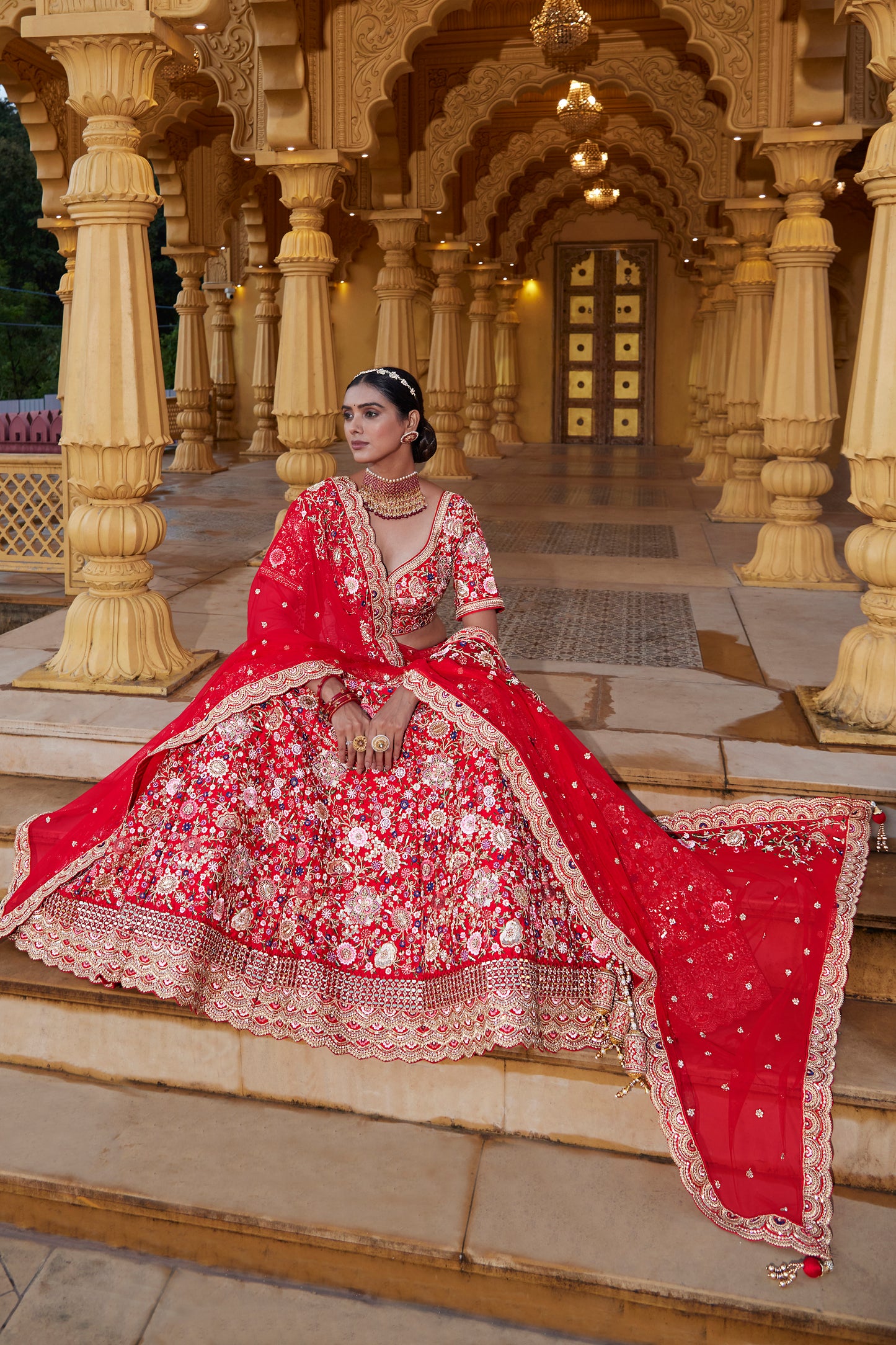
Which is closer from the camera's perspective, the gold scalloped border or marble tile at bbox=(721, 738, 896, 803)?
the gold scalloped border

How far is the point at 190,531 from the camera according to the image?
23.0ft

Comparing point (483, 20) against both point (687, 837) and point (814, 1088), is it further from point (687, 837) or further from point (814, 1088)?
point (814, 1088)

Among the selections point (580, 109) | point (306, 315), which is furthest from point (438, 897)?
point (580, 109)

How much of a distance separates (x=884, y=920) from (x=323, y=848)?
3.61 ft

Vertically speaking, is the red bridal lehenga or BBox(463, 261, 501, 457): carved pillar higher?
BBox(463, 261, 501, 457): carved pillar

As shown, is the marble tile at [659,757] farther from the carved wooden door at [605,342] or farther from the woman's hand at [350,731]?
the carved wooden door at [605,342]

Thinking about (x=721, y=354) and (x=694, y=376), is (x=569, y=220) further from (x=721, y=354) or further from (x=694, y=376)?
(x=721, y=354)

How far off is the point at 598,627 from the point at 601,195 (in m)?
7.43

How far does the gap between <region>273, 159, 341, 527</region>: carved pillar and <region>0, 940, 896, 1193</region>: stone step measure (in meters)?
3.65

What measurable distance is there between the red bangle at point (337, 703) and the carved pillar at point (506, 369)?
12.8 meters

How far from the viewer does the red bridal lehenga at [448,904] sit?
1.94m

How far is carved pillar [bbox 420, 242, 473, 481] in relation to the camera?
32.3 feet

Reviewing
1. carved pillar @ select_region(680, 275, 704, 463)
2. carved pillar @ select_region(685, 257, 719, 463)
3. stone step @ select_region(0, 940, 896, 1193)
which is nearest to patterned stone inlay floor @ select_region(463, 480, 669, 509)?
carved pillar @ select_region(685, 257, 719, 463)

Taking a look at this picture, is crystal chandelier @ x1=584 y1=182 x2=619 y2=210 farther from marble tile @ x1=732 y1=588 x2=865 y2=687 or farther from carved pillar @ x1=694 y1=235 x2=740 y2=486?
marble tile @ x1=732 y1=588 x2=865 y2=687
